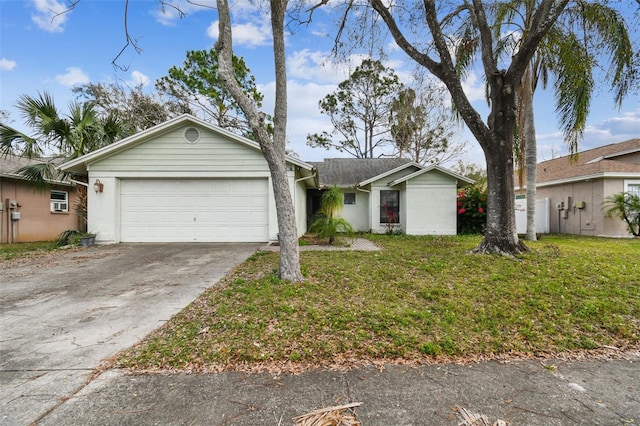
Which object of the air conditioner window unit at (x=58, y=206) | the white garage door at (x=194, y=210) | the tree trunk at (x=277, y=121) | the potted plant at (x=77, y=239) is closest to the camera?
the tree trunk at (x=277, y=121)

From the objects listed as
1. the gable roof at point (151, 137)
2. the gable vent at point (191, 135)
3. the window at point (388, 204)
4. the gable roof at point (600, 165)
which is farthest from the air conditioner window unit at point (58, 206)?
the gable roof at point (600, 165)

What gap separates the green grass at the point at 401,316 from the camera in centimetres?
292

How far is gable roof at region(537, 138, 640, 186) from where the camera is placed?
12336 mm

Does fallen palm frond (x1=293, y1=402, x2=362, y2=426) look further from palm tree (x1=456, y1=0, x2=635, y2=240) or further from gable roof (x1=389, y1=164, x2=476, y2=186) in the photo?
gable roof (x1=389, y1=164, x2=476, y2=186)

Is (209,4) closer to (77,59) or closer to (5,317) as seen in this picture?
(5,317)

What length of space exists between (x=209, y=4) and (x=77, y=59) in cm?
712

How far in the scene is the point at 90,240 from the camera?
965 cm

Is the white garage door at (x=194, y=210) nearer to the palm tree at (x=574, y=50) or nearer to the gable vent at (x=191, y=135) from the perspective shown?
the gable vent at (x=191, y=135)

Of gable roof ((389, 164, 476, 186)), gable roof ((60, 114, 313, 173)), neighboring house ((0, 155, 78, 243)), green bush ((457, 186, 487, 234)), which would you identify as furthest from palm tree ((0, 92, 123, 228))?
green bush ((457, 186, 487, 234))

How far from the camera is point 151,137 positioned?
993cm

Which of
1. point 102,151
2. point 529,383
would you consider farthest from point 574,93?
point 102,151

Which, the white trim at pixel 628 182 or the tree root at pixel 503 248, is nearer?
the tree root at pixel 503 248

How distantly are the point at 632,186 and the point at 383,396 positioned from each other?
650 inches

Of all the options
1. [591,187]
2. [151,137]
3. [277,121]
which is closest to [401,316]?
[277,121]
